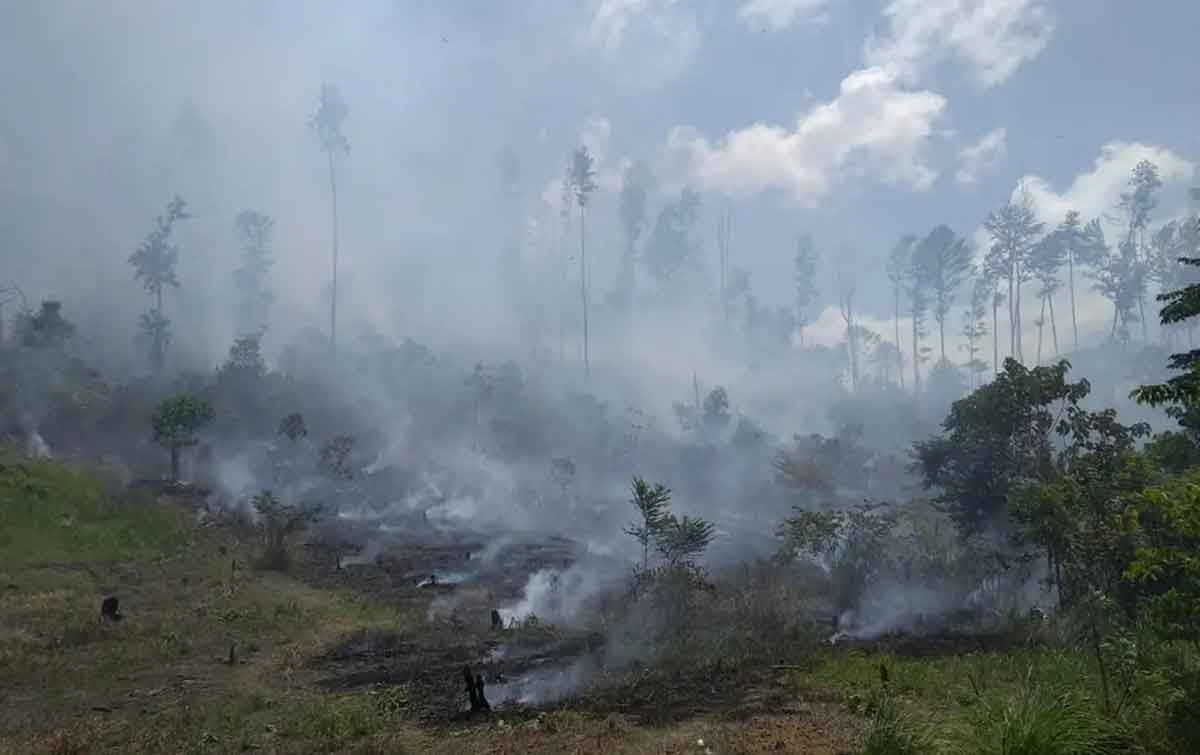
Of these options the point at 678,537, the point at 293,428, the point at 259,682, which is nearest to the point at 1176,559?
the point at 678,537

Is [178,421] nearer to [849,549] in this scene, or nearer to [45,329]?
[45,329]

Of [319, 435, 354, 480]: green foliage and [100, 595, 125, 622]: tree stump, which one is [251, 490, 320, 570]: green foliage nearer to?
[319, 435, 354, 480]: green foliage

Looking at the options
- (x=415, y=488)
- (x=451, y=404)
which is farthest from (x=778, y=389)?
(x=415, y=488)

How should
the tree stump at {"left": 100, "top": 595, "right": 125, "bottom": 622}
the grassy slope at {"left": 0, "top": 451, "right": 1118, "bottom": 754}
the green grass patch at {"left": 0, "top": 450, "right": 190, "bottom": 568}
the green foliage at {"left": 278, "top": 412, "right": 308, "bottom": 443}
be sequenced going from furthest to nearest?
the green foliage at {"left": 278, "top": 412, "right": 308, "bottom": 443}, the green grass patch at {"left": 0, "top": 450, "right": 190, "bottom": 568}, the tree stump at {"left": 100, "top": 595, "right": 125, "bottom": 622}, the grassy slope at {"left": 0, "top": 451, "right": 1118, "bottom": 754}

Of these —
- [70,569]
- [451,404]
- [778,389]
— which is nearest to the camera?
[70,569]

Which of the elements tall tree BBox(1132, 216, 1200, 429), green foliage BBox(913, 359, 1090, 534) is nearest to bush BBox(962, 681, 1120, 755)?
tall tree BBox(1132, 216, 1200, 429)

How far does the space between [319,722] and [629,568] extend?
58.5ft

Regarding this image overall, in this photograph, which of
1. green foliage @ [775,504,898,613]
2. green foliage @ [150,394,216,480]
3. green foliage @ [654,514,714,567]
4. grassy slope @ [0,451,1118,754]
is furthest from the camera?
green foliage @ [150,394,216,480]

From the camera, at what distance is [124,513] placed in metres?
34.3

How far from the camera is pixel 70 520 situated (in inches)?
1250

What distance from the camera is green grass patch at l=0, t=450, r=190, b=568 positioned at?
1114 inches

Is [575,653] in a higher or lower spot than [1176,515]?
Result: lower

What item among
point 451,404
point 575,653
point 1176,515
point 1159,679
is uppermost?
point 451,404

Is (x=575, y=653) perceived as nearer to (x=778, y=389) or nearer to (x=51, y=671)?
(x=51, y=671)
